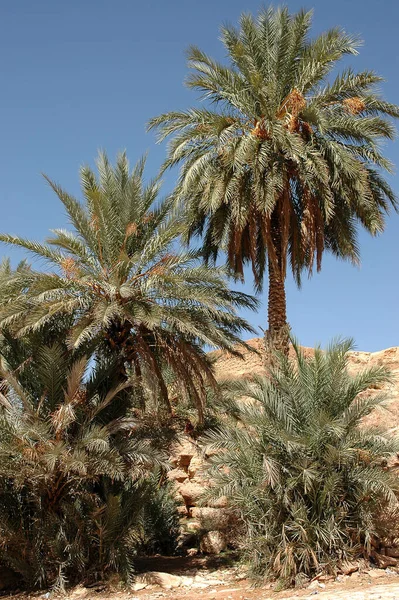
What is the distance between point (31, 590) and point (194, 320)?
5872 millimetres

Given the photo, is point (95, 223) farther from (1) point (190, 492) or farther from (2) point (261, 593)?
(2) point (261, 593)

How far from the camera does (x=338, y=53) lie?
16.0 meters

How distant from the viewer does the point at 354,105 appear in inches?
627

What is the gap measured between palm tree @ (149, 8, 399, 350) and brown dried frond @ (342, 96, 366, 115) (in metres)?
0.04

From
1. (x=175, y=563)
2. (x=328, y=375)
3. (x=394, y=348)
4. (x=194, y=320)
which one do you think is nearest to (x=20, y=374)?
(x=194, y=320)

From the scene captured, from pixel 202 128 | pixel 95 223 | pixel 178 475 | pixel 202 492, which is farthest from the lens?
pixel 178 475

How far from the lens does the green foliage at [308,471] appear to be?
→ 10.5 meters

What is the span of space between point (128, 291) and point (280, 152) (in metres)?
6.14

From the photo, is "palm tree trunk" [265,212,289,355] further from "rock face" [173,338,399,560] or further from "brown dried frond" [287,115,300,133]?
"brown dried frond" [287,115,300,133]

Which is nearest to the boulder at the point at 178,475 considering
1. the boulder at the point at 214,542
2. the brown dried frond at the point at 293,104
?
the boulder at the point at 214,542

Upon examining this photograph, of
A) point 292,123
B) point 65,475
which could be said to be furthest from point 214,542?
point 292,123

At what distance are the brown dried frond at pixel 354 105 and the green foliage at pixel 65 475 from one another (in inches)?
361

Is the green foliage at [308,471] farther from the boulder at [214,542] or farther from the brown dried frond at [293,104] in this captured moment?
the brown dried frond at [293,104]

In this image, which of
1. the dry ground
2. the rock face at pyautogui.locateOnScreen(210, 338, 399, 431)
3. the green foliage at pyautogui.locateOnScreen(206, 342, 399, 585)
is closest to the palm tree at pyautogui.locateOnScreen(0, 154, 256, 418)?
the green foliage at pyautogui.locateOnScreen(206, 342, 399, 585)
